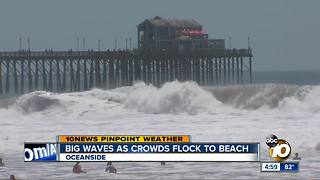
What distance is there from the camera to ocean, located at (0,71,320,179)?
2779cm

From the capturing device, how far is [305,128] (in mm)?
38125

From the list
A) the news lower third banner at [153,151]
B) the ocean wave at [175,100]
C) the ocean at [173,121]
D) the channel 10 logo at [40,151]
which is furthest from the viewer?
the ocean wave at [175,100]

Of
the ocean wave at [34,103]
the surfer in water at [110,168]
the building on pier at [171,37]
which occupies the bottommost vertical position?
the surfer in water at [110,168]

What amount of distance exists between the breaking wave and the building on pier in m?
35.0

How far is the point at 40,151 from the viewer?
2425cm

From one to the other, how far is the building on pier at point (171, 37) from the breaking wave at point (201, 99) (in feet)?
115

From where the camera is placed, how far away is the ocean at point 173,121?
2779 centimetres

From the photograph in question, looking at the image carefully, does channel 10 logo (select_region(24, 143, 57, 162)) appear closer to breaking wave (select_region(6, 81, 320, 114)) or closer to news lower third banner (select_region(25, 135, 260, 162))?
news lower third banner (select_region(25, 135, 260, 162))

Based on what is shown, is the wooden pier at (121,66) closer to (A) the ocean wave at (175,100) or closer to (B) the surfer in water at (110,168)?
(A) the ocean wave at (175,100)

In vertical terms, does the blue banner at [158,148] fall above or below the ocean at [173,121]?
above

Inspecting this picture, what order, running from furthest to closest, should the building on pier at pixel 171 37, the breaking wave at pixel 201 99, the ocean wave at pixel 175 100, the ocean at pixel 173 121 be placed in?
the building on pier at pixel 171 37 → the ocean wave at pixel 175 100 → the breaking wave at pixel 201 99 → the ocean at pixel 173 121

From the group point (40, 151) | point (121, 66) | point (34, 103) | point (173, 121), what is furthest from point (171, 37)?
point (40, 151)

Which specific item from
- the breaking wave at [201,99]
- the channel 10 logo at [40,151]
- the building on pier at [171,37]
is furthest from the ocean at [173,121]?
the building on pier at [171,37]

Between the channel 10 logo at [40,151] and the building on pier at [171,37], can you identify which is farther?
the building on pier at [171,37]
